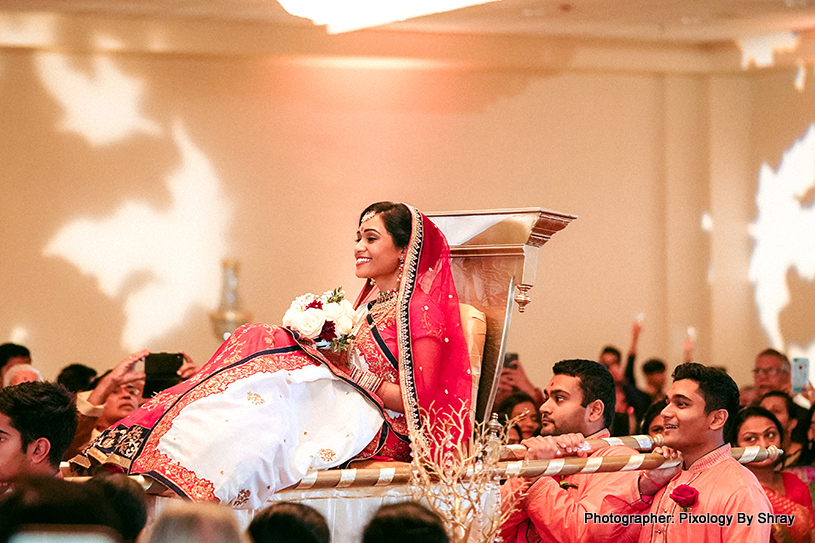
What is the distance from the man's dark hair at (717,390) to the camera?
329cm

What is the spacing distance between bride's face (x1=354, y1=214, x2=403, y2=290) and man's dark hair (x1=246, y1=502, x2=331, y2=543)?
201 centimetres

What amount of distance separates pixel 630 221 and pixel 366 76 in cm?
301

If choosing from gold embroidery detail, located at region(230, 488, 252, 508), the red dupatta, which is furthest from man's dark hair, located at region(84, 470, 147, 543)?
the red dupatta

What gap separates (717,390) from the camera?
3.29 meters

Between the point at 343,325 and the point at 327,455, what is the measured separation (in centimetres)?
52

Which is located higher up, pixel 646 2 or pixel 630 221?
pixel 646 2

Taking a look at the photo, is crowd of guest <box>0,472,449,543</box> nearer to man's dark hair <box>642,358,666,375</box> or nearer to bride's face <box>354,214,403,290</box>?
bride's face <box>354,214,403,290</box>

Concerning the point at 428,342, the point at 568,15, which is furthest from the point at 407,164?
the point at 428,342

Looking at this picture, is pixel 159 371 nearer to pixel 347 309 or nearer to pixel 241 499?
pixel 347 309

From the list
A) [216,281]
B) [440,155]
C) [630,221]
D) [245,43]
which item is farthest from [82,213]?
[630,221]

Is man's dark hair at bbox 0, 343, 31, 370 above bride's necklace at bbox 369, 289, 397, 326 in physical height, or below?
below

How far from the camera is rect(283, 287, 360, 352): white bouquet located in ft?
11.9

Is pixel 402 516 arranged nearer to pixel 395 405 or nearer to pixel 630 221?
pixel 395 405

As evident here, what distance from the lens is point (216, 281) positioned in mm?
9211
